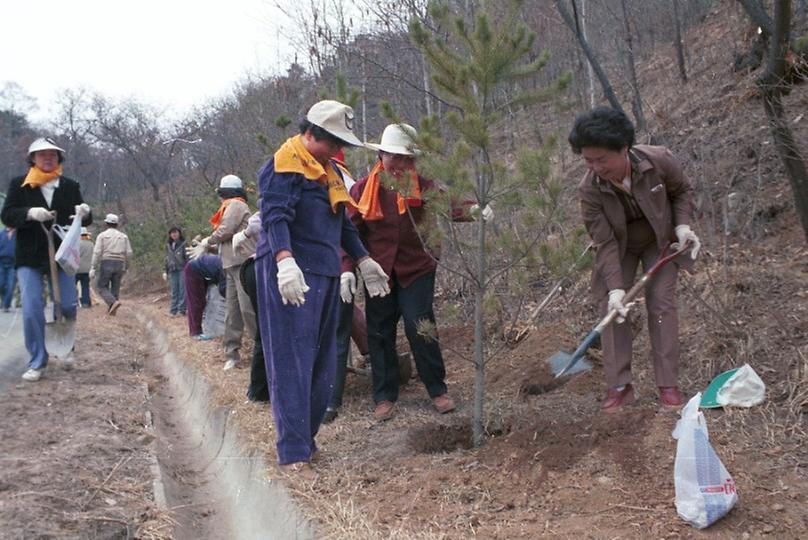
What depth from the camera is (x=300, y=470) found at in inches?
153

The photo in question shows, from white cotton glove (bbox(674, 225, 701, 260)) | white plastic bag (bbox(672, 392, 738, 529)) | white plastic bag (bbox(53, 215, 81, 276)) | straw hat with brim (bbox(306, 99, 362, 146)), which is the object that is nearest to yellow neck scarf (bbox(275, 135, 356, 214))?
straw hat with brim (bbox(306, 99, 362, 146))

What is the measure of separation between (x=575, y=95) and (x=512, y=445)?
9.00m

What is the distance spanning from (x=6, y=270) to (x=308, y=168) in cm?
975

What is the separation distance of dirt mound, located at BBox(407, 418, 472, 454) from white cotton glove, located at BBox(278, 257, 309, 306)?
3.86ft

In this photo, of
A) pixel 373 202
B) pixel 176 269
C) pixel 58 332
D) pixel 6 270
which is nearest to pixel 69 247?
pixel 58 332

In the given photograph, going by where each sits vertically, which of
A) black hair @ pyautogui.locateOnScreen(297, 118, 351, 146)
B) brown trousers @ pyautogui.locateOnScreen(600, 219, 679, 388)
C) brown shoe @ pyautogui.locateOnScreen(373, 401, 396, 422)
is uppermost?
black hair @ pyautogui.locateOnScreen(297, 118, 351, 146)

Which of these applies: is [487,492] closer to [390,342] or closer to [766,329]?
[390,342]

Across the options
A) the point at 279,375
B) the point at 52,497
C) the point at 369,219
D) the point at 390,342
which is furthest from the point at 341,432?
the point at 52,497

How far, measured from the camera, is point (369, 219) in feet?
15.8

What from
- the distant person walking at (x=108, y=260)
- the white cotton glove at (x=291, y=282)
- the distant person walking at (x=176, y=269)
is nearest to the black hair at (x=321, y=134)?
the white cotton glove at (x=291, y=282)

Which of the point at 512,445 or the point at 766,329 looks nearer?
the point at 512,445

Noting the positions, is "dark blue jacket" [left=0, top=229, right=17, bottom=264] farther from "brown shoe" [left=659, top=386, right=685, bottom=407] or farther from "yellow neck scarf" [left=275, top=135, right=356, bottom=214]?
"brown shoe" [left=659, top=386, right=685, bottom=407]

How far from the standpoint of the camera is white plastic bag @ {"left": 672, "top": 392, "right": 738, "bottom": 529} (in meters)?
2.69

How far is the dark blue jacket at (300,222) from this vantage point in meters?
3.68
